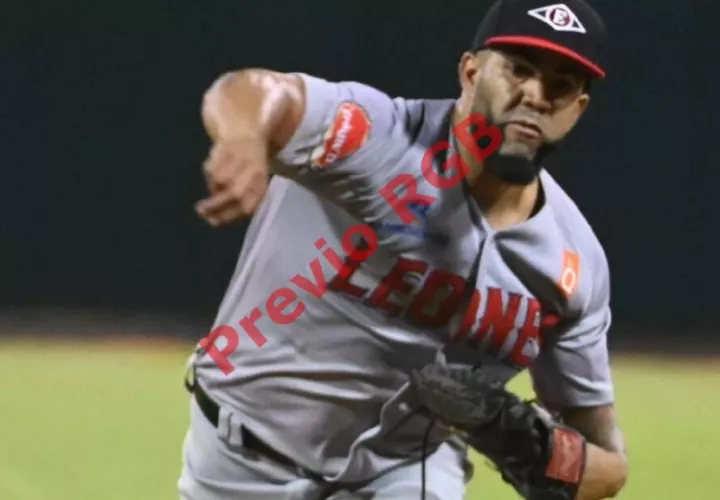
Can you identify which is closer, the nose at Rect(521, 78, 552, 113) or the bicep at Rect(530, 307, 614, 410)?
the nose at Rect(521, 78, 552, 113)

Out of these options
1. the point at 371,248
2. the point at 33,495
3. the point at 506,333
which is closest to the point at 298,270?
the point at 371,248

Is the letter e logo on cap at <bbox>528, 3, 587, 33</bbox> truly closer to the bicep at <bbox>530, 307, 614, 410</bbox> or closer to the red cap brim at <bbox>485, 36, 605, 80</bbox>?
the red cap brim at <bbox>485, 36, 605, 80</bbox>

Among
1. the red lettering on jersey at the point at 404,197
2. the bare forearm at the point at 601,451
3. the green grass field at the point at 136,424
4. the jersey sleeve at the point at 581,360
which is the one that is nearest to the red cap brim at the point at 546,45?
the red lettering on jersey at the point at 404,197

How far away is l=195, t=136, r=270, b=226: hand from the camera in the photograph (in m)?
1.30

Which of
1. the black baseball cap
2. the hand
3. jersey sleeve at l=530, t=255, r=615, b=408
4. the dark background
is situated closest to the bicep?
jersey sleeve at l=530, t=255, r=615, b=408

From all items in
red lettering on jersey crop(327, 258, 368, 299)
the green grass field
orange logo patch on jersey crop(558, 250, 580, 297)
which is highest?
orange logo patch on jersey crop(558, 250, 580, 297)

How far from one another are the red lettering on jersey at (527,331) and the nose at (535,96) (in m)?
0.34

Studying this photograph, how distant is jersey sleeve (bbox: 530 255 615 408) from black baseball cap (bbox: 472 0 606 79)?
405mm

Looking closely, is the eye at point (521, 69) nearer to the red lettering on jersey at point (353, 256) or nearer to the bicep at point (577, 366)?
the red lettering on jersey at point (353, 256)

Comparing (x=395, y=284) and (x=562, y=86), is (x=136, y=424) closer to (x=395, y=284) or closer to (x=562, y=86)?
(x=395, y=284)

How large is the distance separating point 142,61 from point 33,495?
1.85 meters

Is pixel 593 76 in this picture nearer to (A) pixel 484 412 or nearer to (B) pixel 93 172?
(A) pixel 484 412

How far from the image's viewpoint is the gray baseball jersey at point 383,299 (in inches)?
78.0

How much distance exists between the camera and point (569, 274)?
209 cm
